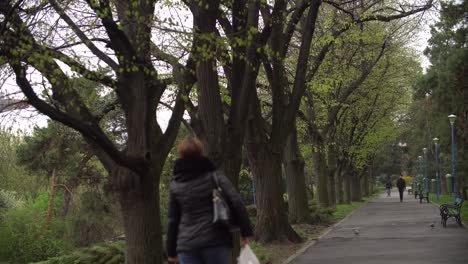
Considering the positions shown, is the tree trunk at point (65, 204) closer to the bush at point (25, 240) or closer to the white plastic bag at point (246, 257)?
the bush at point (25, 240)

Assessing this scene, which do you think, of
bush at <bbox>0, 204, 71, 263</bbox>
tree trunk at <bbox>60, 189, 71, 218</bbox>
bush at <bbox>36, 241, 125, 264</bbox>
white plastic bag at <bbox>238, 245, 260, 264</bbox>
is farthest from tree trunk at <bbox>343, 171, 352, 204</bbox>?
white plastic bag at <bbox>238, 245, 260, 264</bbox>

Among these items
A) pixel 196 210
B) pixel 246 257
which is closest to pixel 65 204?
pixel 246 257

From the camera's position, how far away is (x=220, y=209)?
5039 millimetres

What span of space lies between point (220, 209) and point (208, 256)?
1.21 ft

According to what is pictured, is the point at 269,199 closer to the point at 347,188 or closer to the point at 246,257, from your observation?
the point at 246,257

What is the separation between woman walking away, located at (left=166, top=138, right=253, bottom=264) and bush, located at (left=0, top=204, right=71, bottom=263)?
17007 millimetres

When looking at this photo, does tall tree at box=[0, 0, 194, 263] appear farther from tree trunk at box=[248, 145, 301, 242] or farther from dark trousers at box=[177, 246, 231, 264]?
tree trunk at box=[248, 145, 301, 242]

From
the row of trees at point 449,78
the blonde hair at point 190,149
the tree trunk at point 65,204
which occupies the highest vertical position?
the row of trees at point 449,78

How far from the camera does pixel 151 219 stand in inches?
384

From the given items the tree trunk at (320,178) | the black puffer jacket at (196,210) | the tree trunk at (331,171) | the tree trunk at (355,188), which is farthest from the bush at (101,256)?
the tree trunk at (355,188)

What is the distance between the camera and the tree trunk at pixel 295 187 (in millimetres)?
23091

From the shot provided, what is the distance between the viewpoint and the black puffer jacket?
506cm

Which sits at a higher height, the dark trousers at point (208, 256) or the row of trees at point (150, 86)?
the row of trees at point (150, 86)

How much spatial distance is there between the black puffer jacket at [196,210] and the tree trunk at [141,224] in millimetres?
4345
